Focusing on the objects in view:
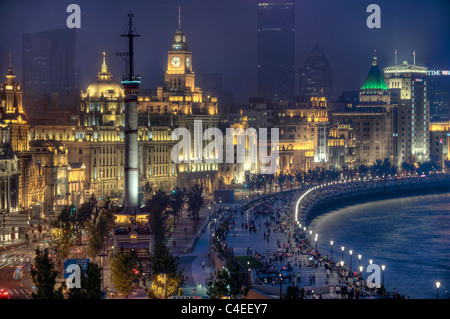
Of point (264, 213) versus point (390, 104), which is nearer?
point (264, 213)

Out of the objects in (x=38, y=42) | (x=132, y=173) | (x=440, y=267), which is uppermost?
(x=38, y=42)

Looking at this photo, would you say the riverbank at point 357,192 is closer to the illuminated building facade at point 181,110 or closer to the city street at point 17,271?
the illuminated building facade at point 181,110

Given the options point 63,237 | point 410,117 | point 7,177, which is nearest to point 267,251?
point 63,237

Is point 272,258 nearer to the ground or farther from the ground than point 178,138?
Result: nearer to the ground

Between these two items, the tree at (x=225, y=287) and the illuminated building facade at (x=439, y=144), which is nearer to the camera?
the tree at (x=225, y=287)

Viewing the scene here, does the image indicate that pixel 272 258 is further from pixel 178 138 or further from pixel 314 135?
pixel 314 135

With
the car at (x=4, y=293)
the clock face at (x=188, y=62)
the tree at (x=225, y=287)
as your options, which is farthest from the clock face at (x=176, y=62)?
the tree at (x=225, y=287)
